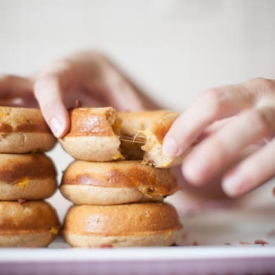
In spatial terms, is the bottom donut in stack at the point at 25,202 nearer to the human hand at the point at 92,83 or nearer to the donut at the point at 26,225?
the donut at the point at 26,225

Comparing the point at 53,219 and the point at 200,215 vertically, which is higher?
the point at 53,219

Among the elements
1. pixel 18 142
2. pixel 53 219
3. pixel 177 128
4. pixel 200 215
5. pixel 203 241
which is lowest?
pixel 200 215

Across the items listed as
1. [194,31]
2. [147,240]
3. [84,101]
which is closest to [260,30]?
[194,31]

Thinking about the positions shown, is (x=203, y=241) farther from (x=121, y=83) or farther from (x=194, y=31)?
(x=194, y=31)

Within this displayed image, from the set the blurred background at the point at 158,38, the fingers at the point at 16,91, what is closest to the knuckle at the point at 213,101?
the fingers at the point at 16,91

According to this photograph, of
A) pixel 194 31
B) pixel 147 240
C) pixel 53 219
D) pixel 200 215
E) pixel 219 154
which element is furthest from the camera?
pixel 194 31

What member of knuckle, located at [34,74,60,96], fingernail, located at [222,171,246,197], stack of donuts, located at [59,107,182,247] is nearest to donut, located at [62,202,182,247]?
stack of donuts, located at [59,107,182,247]

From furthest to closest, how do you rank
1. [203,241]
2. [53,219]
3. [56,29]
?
[56,29] < [203,241] < [53,219]
